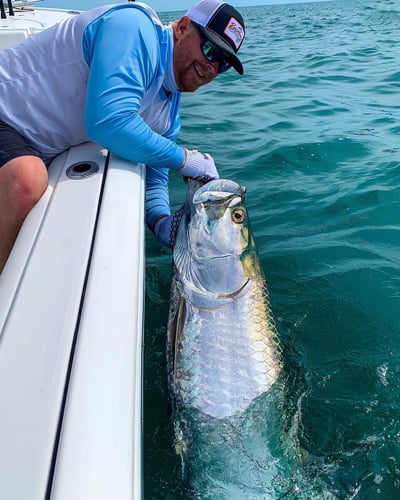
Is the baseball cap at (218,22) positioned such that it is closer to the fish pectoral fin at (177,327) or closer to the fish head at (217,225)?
the fish head at (217,225)

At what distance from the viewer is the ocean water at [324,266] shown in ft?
6.21

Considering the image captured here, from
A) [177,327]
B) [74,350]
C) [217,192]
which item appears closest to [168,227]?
[217,192]

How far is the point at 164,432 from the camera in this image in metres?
1.89

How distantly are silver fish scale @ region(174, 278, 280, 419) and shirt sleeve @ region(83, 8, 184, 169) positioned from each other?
763 mm

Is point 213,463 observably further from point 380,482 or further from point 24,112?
point 24,112

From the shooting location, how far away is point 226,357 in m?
1.80

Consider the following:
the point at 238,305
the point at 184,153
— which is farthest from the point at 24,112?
the point at 238,305

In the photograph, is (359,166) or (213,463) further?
(359,166)

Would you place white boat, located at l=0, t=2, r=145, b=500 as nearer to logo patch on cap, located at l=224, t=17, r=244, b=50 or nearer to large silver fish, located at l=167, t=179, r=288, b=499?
large silver fish, located at l=167, t=179, r=288, b=499

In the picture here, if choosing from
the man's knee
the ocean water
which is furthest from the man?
the ocean water

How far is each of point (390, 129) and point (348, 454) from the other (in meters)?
4.44

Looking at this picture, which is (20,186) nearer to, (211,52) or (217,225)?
(217,225)

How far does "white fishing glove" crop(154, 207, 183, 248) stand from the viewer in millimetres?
2346

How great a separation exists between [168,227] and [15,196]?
82cm
